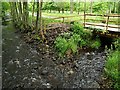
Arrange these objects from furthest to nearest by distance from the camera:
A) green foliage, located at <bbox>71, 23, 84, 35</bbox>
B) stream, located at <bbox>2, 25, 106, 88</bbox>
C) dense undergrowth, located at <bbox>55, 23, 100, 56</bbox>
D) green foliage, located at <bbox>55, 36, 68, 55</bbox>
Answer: green foliage, located at <bbox>71, 23, 84, 35</bbox> → dense undergrowth, located at <bbox>55, 23, 100, 56</bbox> → green foliage, located at <bbox>55, 36, 68, 55</bbox> → stream, located at <bbox>2, 25, 106, 88</bbox>

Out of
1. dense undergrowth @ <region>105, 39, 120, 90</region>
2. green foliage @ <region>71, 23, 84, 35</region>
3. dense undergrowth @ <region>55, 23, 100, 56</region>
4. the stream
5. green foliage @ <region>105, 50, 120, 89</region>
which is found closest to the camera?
dense undergrowth @ <region>105, 39, 120, 90</region>

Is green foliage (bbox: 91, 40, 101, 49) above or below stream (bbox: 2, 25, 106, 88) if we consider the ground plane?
above

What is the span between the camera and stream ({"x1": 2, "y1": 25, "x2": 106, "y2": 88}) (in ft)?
33.8

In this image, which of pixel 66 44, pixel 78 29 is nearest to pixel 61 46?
pixel 66 44

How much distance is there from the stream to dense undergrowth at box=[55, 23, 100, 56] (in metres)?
0.76

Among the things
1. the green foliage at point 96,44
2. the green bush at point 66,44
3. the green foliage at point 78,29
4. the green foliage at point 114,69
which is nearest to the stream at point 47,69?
the green foliage at point 114,69

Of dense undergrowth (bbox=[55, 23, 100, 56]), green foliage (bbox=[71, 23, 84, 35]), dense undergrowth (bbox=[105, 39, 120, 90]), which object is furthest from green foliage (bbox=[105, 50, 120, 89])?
green foliage (bbox=[71, 23, 84, 35])

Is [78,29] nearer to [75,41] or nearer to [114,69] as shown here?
[75,41]

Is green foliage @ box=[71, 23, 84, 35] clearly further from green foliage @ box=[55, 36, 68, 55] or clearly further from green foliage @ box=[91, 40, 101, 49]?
green foliage @ box=[55, 36, 68, 55]

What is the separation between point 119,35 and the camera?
600 inches

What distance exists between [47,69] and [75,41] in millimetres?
4427

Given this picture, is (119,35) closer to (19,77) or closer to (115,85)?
(115,85)

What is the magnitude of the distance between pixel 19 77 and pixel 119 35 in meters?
7.80

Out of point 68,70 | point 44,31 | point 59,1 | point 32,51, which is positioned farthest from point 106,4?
point 68,70
